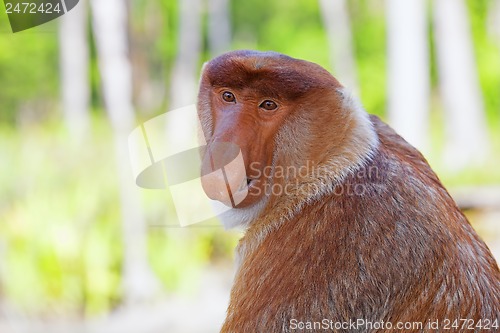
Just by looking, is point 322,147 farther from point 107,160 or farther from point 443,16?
point 443,16

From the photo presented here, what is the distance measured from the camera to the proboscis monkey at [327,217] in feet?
8.75

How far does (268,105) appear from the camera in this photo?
3.11 meters

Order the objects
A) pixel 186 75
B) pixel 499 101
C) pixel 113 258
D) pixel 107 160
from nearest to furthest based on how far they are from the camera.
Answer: pixel 113 258 < pixel 107 160 < pixel 186 75 < pixel 499 101

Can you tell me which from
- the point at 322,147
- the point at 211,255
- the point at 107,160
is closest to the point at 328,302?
the point at 322,147

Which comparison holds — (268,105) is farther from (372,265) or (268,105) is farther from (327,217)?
(372,265)

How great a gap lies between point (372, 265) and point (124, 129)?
6708 millimetres

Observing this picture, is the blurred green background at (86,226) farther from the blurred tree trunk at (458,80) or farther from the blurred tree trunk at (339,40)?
the blurred tree trunk at (339,40)

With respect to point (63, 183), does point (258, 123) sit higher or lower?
higher

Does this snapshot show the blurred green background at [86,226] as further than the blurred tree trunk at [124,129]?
No

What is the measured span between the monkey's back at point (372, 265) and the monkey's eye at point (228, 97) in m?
0.64

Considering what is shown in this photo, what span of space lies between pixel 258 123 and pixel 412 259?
88cm

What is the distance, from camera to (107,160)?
40.3 ft

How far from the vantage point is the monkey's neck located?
9.69ft

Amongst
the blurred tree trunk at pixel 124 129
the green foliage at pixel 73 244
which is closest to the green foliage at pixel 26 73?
the green foliage at pixel 73 244
